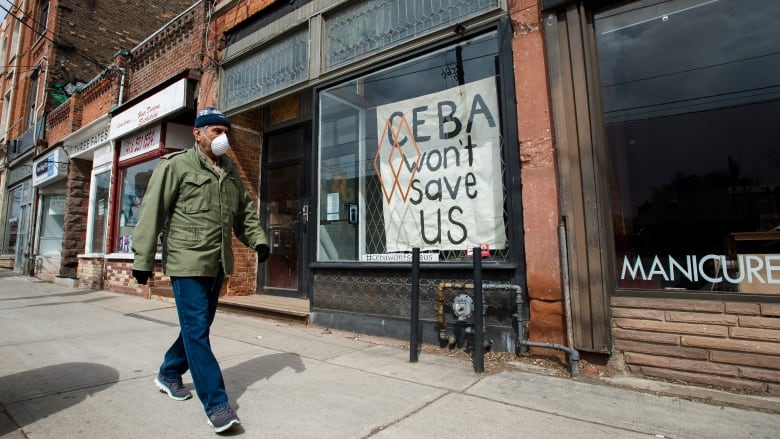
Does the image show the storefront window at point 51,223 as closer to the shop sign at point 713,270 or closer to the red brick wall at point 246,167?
the red brick wall at point 246,167

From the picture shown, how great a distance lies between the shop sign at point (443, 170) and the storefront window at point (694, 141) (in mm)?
1068

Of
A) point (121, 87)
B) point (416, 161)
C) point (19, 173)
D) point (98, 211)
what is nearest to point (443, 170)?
point (416, 161)

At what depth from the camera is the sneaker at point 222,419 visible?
2301mm

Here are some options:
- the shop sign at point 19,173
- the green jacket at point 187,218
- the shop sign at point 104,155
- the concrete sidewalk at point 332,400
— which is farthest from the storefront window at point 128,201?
the shop sign at point 19,173

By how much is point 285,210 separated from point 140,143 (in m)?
4.25

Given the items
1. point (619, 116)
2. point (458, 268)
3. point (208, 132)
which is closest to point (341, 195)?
point (458, 268)

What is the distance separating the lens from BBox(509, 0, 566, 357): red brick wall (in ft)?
11.8

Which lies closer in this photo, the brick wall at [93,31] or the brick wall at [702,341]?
the brick wall at [702,341]

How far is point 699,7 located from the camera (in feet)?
11.5

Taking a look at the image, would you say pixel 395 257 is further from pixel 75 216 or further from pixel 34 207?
pixel 34 207

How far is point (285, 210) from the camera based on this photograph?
7.16 m

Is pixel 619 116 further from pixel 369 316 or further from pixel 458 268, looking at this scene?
pixel 369 316

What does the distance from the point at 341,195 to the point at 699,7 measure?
406 centimetres

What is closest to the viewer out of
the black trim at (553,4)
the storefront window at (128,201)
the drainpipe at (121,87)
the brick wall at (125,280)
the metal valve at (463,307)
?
the black trim at (553,4)
